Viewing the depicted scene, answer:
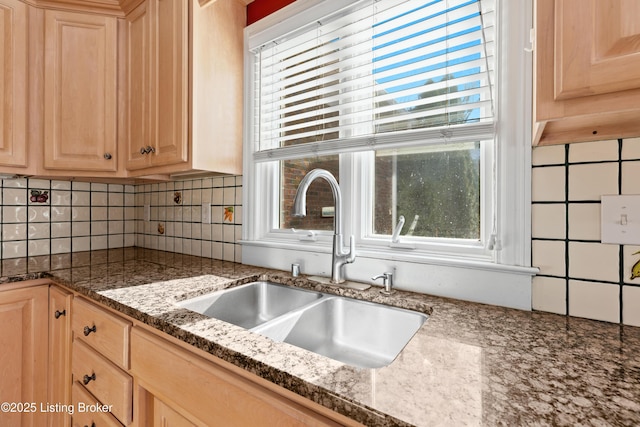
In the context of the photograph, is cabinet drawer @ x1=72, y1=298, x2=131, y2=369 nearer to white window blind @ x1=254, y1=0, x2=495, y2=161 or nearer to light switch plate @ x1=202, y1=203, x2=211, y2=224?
light switch plate @ x1=202, y1=203, x2=211, y2=224

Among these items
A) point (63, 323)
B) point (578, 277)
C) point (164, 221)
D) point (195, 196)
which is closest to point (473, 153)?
point (578, 277)

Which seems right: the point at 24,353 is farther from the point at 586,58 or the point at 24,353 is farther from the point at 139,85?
the point at 586,58

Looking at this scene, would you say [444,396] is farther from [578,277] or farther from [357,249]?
[357,249]

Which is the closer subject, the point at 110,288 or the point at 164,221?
Result: the point at 110,288

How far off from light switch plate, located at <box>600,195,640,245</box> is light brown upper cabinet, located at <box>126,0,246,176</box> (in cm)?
145

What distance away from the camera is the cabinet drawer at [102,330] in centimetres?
101

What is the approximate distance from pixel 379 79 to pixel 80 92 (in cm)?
160

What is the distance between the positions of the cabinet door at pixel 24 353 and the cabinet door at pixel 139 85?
0.78 m

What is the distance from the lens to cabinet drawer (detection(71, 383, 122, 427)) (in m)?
1.08

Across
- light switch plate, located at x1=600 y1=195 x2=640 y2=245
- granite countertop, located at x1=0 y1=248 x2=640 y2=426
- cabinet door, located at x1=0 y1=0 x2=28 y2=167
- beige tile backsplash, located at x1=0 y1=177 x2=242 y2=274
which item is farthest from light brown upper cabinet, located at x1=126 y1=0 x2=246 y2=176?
light switch plate, located at x1=600 y1=195 x2=640 y2=245

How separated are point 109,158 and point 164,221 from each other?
0.53 metres

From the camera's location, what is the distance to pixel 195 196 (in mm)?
1935

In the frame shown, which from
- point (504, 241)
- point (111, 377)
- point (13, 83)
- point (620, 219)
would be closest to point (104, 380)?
point (111, 377)

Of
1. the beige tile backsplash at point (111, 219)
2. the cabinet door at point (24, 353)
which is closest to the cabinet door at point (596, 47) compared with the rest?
the beige tile backsplash at point (111, 219)
